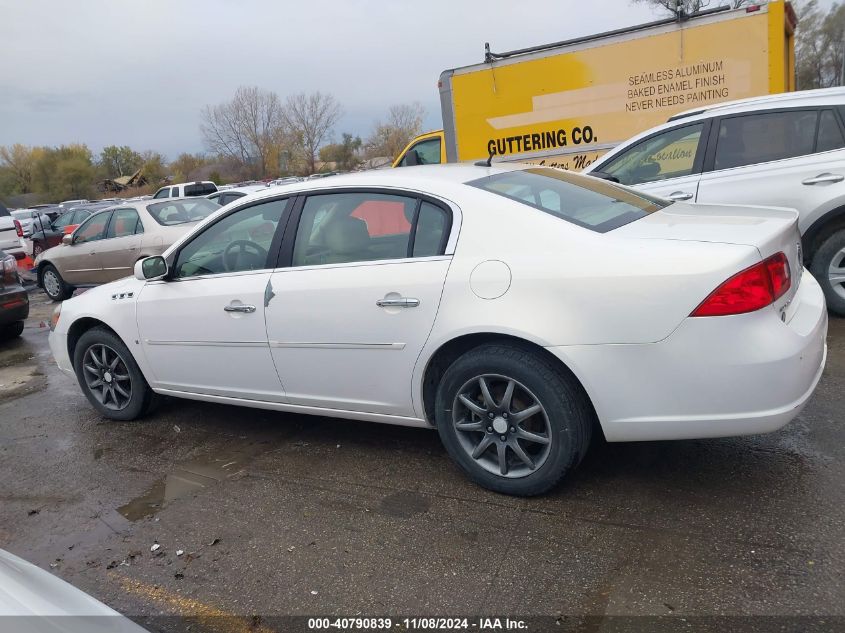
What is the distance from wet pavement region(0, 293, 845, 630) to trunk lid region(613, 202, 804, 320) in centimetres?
91

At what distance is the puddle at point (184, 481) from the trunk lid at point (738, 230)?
8.45ft

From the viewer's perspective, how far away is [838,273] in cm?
550

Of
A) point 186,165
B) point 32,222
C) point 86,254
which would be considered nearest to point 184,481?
point 86,254

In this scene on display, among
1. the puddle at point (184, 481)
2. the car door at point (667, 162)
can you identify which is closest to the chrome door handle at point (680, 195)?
the car door at point (667, 162)

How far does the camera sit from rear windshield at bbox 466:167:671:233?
10.8ft

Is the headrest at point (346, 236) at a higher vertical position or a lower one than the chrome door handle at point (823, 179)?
higher

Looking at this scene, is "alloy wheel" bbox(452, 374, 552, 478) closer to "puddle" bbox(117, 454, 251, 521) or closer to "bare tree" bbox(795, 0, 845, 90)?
"puddle" bbox(117, 454, 251, 521)

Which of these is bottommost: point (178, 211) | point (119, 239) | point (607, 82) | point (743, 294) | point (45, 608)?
point (45, 608)

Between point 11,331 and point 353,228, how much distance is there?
23.3ft

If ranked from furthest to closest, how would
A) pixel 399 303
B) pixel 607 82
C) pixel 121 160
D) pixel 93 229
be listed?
pixel 121 160
pixel 93 229
pixel 607 82
pixel 399 303

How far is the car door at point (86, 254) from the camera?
10.9 metres

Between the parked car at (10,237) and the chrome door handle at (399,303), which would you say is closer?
the chrome door handle at (399,303)

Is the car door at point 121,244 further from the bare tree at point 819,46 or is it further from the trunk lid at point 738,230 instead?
the bare tree at point 819,46

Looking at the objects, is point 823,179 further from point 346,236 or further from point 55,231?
point 55,231
